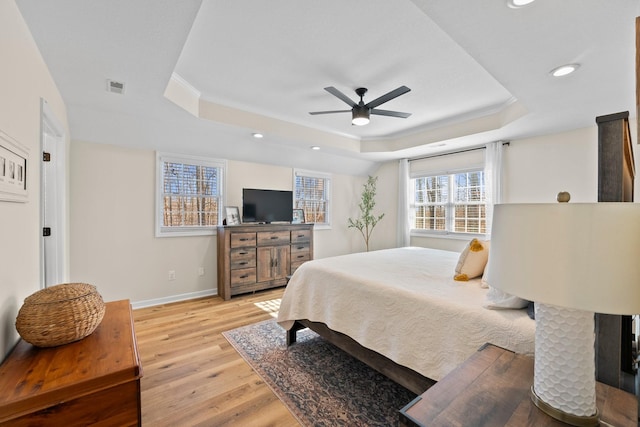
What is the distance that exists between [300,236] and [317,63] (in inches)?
113

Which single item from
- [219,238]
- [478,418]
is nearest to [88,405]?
[478,418]

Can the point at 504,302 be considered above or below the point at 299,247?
above

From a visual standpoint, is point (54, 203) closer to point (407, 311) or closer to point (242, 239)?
point (242, 239)

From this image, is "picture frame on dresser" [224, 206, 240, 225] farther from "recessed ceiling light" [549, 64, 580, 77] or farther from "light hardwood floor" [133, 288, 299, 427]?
"recessed ceiling light" [549, 64, 580, 77]

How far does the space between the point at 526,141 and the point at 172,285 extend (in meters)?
5.45

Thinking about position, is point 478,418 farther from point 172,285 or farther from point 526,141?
point 526,141

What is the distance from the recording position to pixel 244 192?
4.28m

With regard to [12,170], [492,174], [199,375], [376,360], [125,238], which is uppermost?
[492,174]

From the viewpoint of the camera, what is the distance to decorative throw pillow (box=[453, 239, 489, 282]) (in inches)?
80.8

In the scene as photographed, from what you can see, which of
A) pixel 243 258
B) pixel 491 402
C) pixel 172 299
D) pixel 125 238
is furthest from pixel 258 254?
pixel 491 402

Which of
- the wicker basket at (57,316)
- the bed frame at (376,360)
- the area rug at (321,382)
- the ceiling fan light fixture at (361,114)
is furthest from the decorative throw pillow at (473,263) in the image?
the wicker basket at (57,316)

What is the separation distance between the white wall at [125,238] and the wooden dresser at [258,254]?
1.33 ft

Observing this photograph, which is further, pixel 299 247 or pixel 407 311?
pixel 299 247

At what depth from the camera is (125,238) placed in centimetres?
351
